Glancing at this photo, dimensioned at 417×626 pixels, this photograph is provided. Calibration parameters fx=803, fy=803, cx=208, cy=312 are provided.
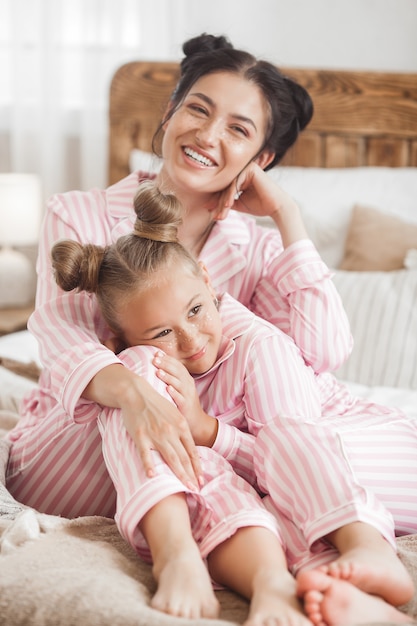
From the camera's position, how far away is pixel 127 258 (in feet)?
4.37

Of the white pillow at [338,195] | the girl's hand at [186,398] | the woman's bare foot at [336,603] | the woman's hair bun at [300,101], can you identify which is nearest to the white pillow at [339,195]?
the white pillow at [338,195]

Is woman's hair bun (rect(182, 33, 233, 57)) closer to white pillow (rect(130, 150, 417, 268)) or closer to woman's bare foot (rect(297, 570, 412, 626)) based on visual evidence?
white pillow (rect(130, 150, 417, 268))

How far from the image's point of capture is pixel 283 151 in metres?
1.87

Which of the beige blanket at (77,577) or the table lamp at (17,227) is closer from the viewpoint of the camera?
the beige blanket at (77,577)

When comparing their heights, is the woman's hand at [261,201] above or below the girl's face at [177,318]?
above

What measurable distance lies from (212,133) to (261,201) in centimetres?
18

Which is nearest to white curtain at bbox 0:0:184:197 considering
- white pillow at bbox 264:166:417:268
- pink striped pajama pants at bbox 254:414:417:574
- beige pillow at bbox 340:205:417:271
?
white pillow at bbox 264:166:417:268

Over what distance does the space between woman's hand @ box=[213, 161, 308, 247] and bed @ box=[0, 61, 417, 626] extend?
1.40 feet

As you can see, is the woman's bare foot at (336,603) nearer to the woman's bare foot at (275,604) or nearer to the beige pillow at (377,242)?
the woman's bare foot at (275,604)

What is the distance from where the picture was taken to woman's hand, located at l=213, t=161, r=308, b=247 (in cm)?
162

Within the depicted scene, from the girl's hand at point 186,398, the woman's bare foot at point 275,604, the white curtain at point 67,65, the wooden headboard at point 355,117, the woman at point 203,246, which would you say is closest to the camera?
the woman's bare foot at point 275,604

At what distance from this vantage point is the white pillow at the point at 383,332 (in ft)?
6.77

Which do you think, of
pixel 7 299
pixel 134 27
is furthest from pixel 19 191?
pixel 134 27

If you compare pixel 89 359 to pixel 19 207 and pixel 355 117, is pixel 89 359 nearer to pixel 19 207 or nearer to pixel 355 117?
pixel 355 117
